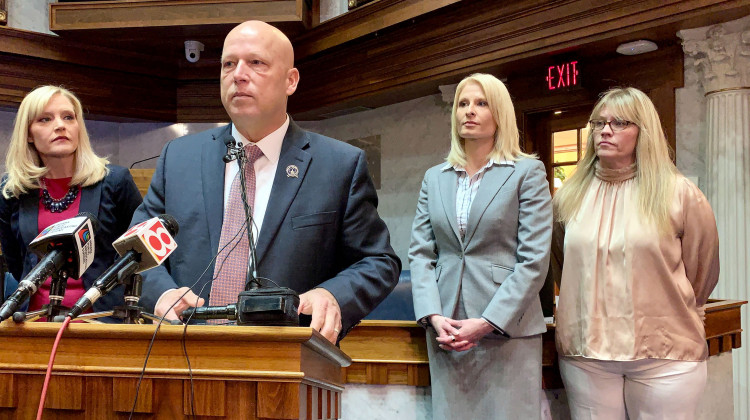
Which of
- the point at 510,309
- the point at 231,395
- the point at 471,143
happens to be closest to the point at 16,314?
the point at 231,395

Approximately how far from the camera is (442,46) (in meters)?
6.04

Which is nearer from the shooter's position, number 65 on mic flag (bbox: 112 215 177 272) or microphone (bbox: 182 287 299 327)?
microphone (bbox: 182 287 299 327)

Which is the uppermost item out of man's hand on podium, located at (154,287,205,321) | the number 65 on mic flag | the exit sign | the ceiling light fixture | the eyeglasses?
the ceiling light fixture

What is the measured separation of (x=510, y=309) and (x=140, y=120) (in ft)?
23.1

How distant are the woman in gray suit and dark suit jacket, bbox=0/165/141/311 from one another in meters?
1.08

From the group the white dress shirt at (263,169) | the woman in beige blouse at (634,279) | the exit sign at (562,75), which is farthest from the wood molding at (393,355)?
the exit sign at (562,75)

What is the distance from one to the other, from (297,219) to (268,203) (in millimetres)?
83

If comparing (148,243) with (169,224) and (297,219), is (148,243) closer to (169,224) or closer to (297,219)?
(169,224)

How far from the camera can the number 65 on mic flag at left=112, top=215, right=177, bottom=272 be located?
1361mm

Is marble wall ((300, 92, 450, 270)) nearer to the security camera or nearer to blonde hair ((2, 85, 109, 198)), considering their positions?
the security camera

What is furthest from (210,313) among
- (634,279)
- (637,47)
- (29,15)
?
(29,15)

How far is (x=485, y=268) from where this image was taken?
2.62m

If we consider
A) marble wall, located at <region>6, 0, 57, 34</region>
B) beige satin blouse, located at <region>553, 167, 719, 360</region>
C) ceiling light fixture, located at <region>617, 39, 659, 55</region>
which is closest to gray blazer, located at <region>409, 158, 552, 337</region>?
beige satin blouse, located at <region>553, 167, 719, 360</region>

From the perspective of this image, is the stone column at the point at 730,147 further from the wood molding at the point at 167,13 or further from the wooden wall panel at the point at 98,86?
the wooden wall panel at the point at 98,86
